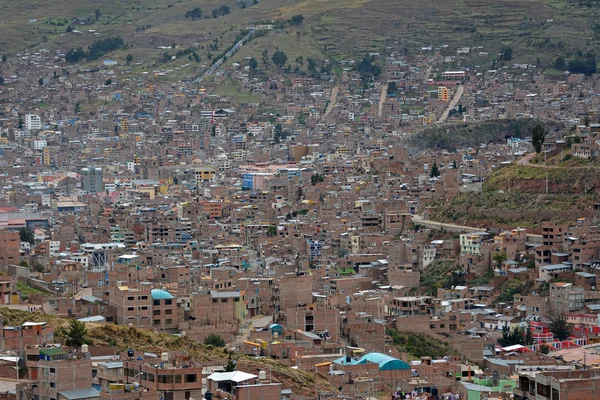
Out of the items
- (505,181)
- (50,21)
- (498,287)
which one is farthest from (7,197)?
(50,21)

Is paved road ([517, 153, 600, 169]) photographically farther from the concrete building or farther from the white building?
the white building

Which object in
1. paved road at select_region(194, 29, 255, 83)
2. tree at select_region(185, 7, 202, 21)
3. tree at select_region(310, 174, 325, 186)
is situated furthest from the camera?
tree at select_region(185, 7, 202, 21)

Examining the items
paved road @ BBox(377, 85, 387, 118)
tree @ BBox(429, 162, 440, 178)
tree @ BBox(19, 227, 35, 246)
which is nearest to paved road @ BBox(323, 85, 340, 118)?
paved road @ BBox(377, 85, 387, 118)

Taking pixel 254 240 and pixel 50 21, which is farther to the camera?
pixel 50 21

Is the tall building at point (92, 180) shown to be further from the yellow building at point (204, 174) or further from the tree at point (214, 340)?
the tree at point (214, 340)

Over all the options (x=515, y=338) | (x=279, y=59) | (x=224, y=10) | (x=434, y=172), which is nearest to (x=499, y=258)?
(x=515, y=338)

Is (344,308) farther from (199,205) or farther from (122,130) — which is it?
(122,130)
